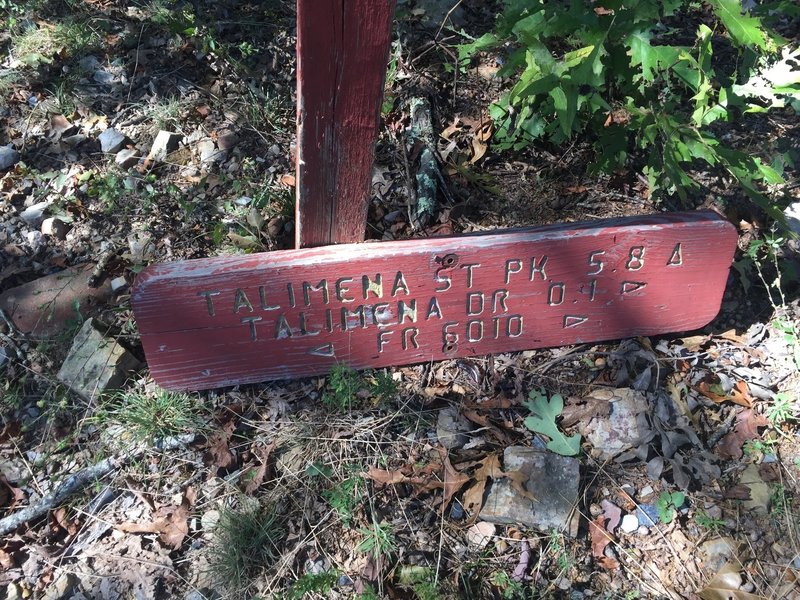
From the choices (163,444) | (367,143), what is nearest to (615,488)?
(367,143)

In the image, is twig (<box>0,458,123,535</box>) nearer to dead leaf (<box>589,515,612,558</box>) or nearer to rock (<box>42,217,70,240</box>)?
rock (<box>42,217,70,240</box>)

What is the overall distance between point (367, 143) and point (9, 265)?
2.08 metres

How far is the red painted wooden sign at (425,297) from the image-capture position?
90.5 inches

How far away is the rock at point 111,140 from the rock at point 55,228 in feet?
1.59

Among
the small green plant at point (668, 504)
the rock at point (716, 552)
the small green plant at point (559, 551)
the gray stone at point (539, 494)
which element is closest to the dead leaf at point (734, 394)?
the small green plant at point (668, 504)

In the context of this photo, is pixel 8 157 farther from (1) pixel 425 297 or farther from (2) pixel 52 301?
(1) pixel 425 297

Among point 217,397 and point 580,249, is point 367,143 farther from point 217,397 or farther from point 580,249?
point 217,397

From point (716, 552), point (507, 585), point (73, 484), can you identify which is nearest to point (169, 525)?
point (73, 484)

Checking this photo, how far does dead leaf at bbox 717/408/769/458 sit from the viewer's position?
2.51m

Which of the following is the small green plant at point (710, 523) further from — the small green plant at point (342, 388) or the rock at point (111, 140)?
the rock at point (111, 140)

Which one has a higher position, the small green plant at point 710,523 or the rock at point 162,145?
the rock at point 162,145

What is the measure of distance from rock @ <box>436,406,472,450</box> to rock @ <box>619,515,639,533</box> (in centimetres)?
63

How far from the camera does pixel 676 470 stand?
2396 millimetres

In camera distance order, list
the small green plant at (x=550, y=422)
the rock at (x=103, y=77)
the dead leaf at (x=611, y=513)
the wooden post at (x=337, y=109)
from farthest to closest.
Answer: the rock at (x=103, y=77), the small green plant at (x=550, y=422), the dead leaf at (x=611, y=513), the wooden post at (x=337, y=109)
